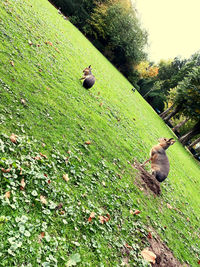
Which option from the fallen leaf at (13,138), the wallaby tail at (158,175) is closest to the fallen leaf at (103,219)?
the fallen leaf at (13,138)

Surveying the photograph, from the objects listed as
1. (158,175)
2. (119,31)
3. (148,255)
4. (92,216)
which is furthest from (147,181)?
(119,31)

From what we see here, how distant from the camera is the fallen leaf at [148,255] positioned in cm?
423

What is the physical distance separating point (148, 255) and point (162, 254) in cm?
77

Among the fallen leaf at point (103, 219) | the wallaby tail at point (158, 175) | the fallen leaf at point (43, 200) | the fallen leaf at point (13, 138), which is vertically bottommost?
the fallen leaf at point (43, 200)

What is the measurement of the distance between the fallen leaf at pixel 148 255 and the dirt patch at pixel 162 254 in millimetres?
124

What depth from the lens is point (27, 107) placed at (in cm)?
531

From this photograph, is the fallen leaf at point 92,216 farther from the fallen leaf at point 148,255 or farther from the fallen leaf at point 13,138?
the fallen leaf at point 13,138

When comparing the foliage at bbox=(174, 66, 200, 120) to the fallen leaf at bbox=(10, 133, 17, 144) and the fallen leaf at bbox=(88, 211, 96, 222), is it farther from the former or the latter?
the fallen leaf at bbox=(10, 133, 17, 144)

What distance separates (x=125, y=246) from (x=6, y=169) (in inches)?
120

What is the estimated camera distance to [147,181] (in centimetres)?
734

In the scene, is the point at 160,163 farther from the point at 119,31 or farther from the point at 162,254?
the point at 119,31

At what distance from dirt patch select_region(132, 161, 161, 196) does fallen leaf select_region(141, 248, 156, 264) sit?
2.66m

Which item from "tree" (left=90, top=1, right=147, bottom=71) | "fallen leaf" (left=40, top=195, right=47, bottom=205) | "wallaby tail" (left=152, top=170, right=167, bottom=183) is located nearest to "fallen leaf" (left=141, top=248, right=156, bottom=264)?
"fallen leaf" (left=40, top=195, right=47, bottom=205)

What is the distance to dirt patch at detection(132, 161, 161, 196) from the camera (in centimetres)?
708
